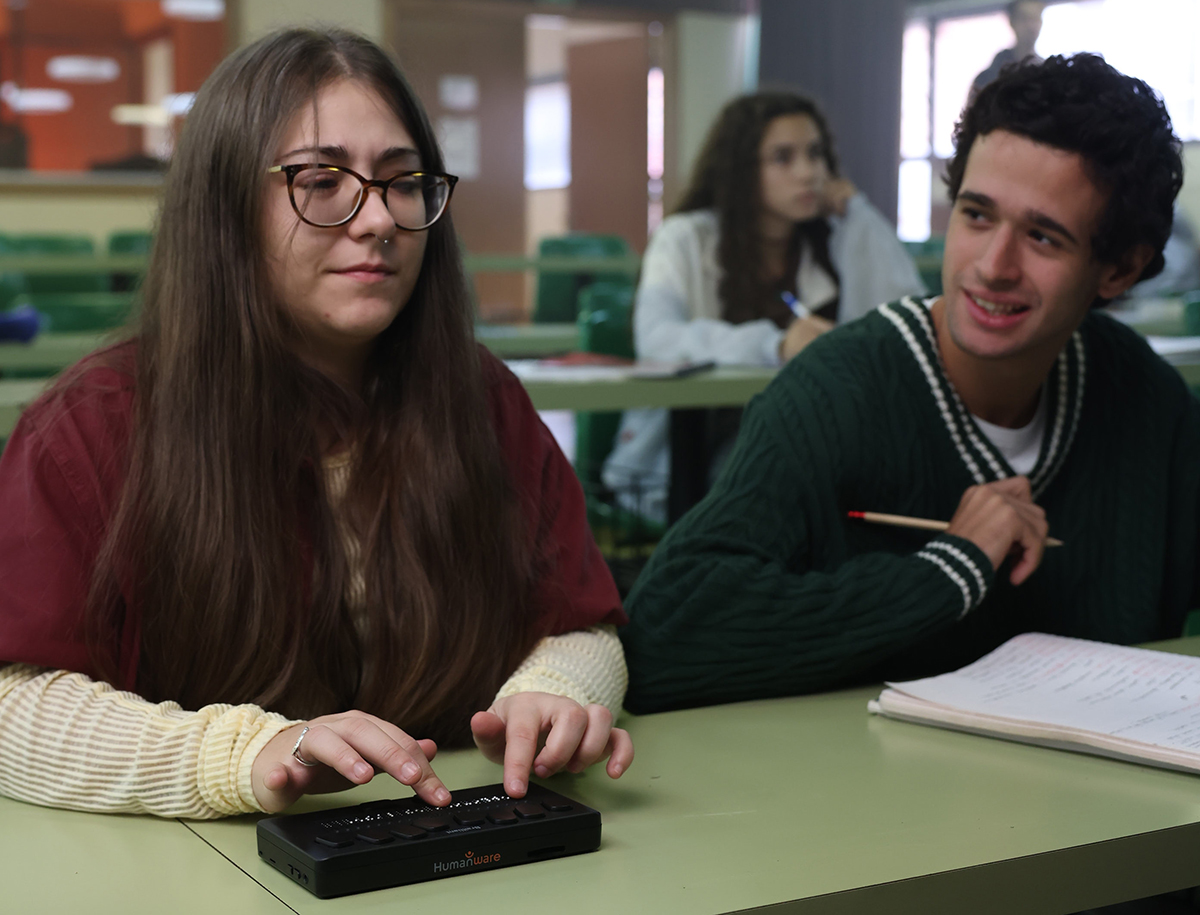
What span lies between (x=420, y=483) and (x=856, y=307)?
242 centimetres

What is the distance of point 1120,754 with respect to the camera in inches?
36.5

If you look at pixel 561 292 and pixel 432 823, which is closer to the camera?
pixel 432 823

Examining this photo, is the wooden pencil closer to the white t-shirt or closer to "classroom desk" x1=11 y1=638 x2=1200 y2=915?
the white t-shirt

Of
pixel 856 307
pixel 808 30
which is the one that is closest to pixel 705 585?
pixel 856 307

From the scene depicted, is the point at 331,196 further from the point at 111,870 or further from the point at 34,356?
the point at 34,356

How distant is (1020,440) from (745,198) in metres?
2.02

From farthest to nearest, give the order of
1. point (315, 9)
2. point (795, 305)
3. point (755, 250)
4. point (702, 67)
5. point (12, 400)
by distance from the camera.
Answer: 1. point (702, 67)
2. point (315, 9)
3. point (755, 250)
4. point (795, 305)
5. point (12, 400)

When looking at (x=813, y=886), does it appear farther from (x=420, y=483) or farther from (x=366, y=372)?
(x=366, y=372)

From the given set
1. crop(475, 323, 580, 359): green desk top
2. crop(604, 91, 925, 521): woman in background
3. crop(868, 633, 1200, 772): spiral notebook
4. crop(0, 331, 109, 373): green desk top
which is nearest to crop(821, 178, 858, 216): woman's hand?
crop(604, 91, 925, 521): woman in background

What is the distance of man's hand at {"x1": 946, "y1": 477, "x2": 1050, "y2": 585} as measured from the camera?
1.22 meters

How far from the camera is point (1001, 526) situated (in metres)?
1.22

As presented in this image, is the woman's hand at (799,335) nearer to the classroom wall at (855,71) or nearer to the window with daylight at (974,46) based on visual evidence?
the window with daylight at (974,46)

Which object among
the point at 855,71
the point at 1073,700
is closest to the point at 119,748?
the point at 1073,700

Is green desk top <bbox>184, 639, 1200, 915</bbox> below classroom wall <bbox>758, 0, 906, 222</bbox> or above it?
below
